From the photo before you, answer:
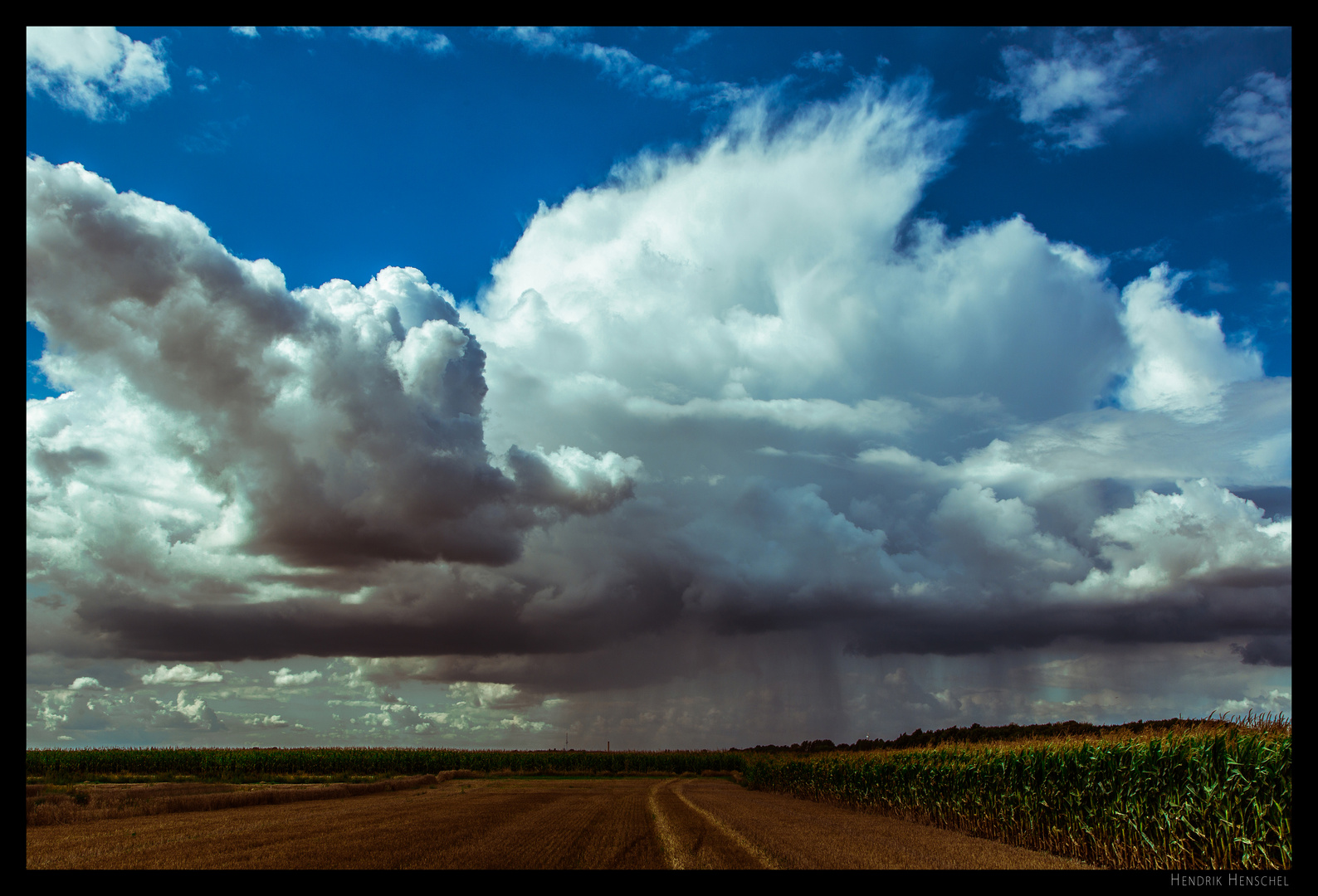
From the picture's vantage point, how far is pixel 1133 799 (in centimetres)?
1831

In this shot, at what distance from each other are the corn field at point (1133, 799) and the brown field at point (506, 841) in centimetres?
128

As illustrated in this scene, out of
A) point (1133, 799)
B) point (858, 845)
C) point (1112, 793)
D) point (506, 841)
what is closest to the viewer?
point (1133, 799)

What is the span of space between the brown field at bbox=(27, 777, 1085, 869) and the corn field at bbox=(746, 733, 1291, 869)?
50.5 inches

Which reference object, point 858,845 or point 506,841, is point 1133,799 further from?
point 506,841

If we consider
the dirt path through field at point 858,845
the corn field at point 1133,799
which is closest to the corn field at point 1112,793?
the corn field at point 1133,799

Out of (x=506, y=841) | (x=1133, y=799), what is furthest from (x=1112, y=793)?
(x=506, y=841)

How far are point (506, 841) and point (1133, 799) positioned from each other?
1693 centimetres

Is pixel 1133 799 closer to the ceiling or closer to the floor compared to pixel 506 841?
closer to the ceiling

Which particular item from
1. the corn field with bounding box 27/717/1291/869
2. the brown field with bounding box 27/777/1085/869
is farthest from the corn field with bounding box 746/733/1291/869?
the brown field with bounding box 27/777/1085/869

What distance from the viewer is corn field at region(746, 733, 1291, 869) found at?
14.9 meters

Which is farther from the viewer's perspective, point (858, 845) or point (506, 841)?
point (506, 841)

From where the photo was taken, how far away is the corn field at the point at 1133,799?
588 inches

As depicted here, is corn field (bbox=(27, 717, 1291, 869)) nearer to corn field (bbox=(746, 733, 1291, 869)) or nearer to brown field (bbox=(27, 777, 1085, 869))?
corn field (bbox=(746, 733, 1291, 869))
